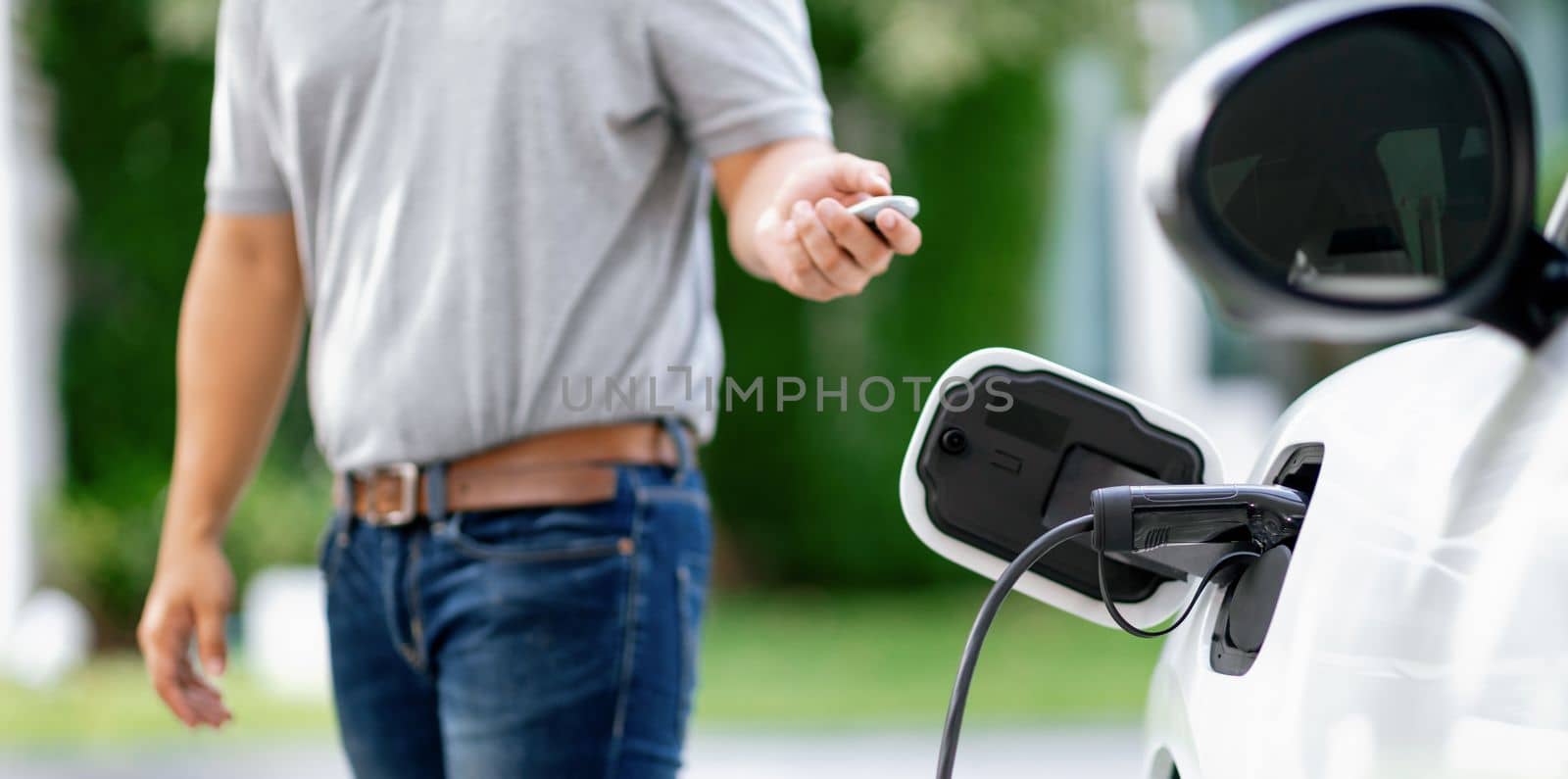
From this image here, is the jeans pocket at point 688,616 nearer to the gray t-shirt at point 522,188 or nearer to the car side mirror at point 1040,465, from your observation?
the gray t-shirt at point 522,188

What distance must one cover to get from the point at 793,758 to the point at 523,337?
149 inches

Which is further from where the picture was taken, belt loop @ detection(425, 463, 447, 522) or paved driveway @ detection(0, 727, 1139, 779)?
paved driveway @ detection(0, 727, 1139, 779)

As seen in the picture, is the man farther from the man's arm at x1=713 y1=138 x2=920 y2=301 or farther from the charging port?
the charging port

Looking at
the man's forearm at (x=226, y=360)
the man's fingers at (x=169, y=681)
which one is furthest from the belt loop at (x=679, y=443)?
the man's fingers at (x=169, y=681)

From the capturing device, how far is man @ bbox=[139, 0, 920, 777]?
156 centimetres

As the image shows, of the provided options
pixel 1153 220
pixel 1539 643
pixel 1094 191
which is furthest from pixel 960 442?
pixel 1094 191

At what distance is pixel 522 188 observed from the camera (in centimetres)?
161

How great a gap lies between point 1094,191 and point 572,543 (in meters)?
9.02

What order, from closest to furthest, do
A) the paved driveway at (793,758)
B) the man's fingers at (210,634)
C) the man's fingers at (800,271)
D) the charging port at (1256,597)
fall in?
1. the charging port at (1256,597)
2. the man's fingers at (800,271)
3. the man's fingers at (210,634)
4. the paved driveway at (793,758)

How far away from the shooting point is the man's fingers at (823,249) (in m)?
1.24

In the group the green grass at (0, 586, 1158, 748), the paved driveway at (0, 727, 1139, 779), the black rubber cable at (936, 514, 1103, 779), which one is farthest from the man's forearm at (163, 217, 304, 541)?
the green grass at (0, 586, 1158, 748)

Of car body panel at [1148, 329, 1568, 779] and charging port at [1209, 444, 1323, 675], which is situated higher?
car body panel at [1148, 329, 1568, 779]

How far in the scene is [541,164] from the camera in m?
1.61

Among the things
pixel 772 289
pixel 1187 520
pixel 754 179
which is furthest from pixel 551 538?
pixel 772 289
